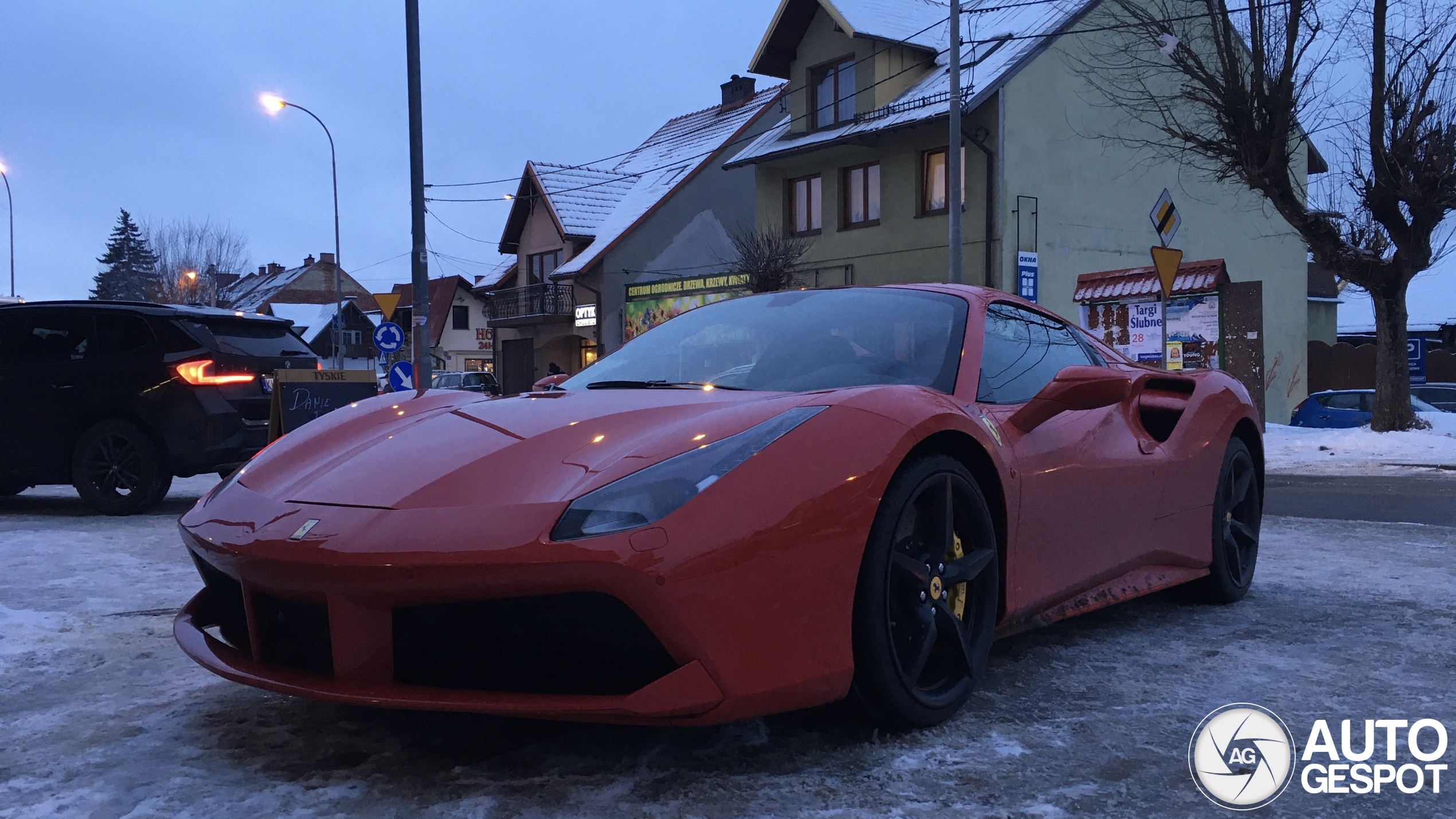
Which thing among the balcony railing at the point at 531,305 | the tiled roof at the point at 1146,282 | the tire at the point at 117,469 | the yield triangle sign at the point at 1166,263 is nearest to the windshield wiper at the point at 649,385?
the tire at the point at 117,469

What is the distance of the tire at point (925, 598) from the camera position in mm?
2561

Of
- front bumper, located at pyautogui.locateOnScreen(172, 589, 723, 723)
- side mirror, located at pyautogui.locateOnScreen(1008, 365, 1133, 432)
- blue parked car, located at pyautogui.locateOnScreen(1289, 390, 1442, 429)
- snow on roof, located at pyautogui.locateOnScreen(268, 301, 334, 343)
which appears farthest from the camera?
snow on roof, located at pyautogui.locateOnScreen(268, 301, 334, 343)

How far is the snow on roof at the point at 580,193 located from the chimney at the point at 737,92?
13.6ft

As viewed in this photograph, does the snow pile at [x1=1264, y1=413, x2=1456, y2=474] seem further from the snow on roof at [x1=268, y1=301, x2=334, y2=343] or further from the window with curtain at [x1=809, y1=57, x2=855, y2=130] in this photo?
the snow on roof at [x1=268, y1=301, x2=334, y2=343]

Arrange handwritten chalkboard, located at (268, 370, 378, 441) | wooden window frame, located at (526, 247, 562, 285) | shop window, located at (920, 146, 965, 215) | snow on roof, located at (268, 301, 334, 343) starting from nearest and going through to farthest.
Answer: handwritten chalkboard, located at (268, 370, 378, 441)
shop window, located at (920, 146, 965, 215)
wooden window frame, located at (526, 247, 562, 285)
snow on roof, located at (268, 301, 334, 343)

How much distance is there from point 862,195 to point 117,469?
19.5m

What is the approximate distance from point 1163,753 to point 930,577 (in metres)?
0.65

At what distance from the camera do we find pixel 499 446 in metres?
2.63

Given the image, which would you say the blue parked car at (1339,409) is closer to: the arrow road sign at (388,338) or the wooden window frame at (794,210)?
the wooden window frame at (794,210)

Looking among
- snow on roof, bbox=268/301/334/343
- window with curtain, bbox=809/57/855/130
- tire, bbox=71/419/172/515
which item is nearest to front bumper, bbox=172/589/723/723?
tire, bbox=71/419/172/515

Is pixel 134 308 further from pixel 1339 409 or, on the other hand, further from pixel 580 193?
pixel 580 193

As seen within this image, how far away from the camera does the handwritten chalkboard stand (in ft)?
26.8

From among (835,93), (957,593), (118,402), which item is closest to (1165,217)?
(118,402)

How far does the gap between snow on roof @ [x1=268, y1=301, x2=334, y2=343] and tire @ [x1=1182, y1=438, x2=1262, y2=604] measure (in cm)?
5908
